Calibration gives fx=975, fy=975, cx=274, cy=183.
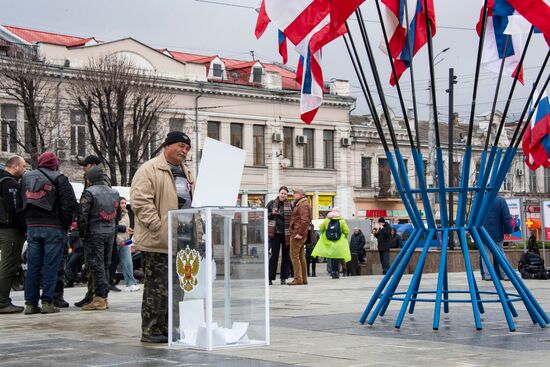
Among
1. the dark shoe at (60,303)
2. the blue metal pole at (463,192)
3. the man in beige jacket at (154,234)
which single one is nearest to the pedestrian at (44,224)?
the dark shoe at (60,303)

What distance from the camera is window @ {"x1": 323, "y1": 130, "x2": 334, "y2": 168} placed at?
56.7 m

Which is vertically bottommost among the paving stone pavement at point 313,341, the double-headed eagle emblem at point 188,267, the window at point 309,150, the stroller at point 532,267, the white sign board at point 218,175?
the paving stone pavement at point 313,341

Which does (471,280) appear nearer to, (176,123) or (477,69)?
(477,69)

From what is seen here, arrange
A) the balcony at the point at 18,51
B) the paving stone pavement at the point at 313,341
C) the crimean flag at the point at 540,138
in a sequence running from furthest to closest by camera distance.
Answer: the balcony at the point at 18,51, the crimean flag at the point at 540,138, the paving stone pavement at the point at 313,341

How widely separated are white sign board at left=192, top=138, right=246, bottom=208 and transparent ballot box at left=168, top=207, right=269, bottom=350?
0.12 m

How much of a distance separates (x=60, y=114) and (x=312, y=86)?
34.5 meters

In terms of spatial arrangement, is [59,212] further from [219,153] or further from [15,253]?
[219,153]

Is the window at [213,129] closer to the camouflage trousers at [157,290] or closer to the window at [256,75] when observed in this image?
the window at [256,75]

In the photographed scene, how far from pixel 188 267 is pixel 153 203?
0.82 meters

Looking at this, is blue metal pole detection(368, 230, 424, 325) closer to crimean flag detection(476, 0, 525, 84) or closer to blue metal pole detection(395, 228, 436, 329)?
blue metal pole detection(395, 228, 436, 329)

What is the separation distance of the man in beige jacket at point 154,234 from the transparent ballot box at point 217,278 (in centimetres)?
34

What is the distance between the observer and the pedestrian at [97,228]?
12195mm

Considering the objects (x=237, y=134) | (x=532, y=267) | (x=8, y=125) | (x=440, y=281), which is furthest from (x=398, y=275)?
(x=237, y=134)

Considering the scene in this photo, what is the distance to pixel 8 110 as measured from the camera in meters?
42.2
